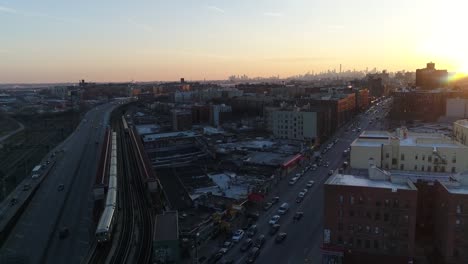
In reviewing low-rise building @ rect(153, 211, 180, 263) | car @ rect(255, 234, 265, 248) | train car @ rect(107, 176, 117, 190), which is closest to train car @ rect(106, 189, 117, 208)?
train car @ rect(107, 176, 117, 190)

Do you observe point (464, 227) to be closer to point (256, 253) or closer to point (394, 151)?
point (394, 151)

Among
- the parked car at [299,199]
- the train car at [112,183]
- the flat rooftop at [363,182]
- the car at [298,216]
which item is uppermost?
the flat rooftop at [363,182]

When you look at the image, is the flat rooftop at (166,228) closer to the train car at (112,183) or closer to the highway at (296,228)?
the highway at (296,228)

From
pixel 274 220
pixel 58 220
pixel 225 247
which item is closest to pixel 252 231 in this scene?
pixel 274 220

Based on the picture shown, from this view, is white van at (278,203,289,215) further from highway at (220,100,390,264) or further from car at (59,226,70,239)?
car at (59,226,70,239)

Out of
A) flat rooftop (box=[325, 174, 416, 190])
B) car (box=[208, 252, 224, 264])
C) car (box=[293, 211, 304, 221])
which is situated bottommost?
car (box=[208, 252, 224, 264])

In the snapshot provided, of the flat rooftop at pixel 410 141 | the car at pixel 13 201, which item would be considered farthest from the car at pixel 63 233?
the flat rooftop at pixel 410 141
